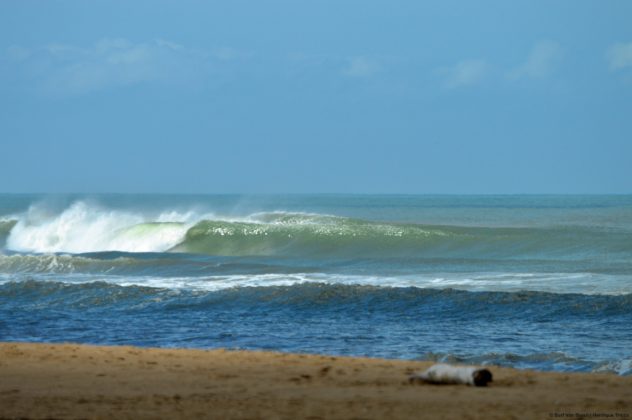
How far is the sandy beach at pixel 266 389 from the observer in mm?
7238

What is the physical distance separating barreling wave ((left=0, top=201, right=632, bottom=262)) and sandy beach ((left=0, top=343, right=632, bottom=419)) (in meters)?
16.1

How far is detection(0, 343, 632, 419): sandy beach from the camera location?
23.7 feet

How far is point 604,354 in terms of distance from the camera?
1095 cm

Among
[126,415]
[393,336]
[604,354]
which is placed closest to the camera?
[126,415]

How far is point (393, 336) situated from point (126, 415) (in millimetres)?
5935

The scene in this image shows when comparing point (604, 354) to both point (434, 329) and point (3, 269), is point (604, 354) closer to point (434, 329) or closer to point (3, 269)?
point (434, 329)

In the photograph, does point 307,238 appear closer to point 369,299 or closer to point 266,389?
point 369,299

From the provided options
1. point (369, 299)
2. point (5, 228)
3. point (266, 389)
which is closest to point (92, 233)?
point (5, 228)

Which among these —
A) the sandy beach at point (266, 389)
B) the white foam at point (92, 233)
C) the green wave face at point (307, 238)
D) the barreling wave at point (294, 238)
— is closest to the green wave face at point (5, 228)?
the barreling wave at point (294, 238)

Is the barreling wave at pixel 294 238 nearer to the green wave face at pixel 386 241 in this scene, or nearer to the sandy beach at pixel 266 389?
the green wave face at pixel 386 241

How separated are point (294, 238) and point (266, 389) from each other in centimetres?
2440

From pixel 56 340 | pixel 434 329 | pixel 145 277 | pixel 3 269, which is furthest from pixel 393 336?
pixel 3 269

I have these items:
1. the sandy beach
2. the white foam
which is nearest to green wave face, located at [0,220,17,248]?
the white foam

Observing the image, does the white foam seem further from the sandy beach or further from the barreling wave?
the sandy beach
